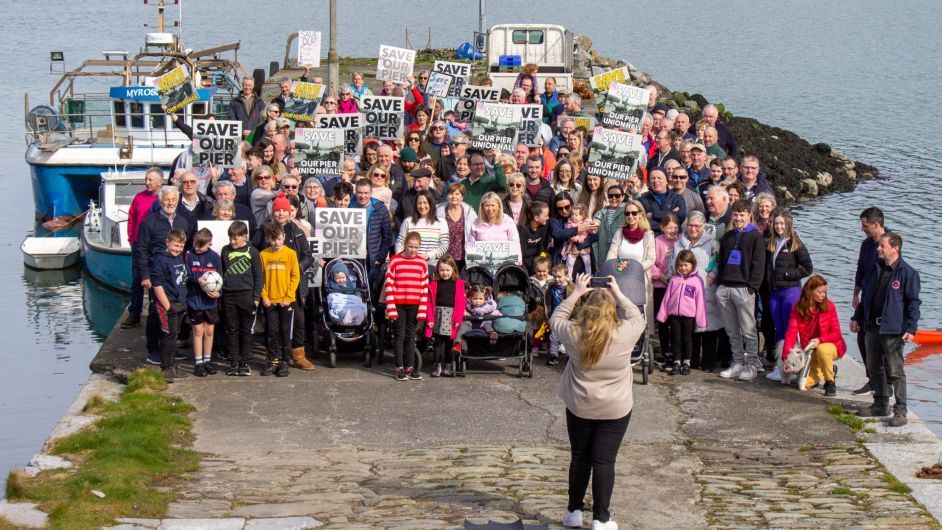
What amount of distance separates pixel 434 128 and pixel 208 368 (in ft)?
19.7

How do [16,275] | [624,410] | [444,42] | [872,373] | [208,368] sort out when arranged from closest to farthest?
[624,410], [872,373], [208,368], [16,275], [444,42]

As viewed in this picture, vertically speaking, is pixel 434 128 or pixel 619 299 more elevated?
pixel 434 128

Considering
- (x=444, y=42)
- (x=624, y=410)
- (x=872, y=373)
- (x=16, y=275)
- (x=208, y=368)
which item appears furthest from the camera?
(x=444, y=42)

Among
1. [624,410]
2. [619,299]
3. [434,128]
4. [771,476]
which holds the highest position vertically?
[434,128]

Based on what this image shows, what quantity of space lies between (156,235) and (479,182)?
154 inches

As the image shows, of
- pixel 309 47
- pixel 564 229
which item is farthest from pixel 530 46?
pixel 564 229

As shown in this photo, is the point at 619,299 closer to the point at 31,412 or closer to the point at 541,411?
the point at 541,411

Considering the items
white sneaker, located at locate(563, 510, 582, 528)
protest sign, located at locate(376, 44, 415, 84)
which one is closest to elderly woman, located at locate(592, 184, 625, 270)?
white sneaker, located at locate(563, 510, 582, 528)

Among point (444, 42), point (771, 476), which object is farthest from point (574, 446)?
point (444, 42)

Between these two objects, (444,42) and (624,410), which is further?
(444,42)

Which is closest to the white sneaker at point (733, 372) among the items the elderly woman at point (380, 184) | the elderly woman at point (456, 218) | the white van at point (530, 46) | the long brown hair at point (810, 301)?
A: the long brown hair at point (810, 301)

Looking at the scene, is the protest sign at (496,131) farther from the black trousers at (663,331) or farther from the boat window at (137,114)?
the boat window at (137,114)

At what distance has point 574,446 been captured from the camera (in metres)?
9.41

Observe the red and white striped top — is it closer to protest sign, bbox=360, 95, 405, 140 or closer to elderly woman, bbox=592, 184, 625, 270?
elderly woman, bbox=592, 184, 625, 270
